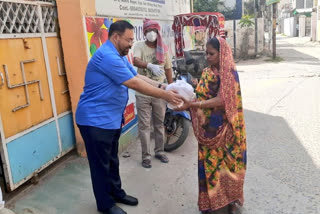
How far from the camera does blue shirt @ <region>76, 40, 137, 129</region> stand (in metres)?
2.47

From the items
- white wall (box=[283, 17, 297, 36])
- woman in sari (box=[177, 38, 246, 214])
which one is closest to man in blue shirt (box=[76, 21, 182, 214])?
woman in sari (box=[177, 38, 246, 214])

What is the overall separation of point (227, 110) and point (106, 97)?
0.97 meters

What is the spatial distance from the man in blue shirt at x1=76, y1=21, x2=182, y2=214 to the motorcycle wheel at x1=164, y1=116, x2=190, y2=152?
173 centimetres

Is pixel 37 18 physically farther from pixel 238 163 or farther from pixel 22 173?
pixel 238 163

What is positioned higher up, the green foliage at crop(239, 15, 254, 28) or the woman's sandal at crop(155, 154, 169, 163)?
the green foliage at crop(239, 15, 254, 28)

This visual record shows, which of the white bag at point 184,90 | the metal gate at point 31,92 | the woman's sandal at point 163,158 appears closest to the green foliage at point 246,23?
the woman's sandal at point 163,158

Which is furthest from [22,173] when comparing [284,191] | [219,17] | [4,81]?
[219,17]

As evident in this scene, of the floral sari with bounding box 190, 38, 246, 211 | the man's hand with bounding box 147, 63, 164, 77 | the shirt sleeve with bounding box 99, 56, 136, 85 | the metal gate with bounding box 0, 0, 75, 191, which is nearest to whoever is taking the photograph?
the shirt sleeve with bounding box 99, 56, 136, 85

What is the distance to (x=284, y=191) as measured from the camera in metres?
3.33

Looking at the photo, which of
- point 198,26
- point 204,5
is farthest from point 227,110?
point 204,5

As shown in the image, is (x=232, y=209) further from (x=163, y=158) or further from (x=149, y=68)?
(x=149, y=68)

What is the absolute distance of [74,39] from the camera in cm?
371

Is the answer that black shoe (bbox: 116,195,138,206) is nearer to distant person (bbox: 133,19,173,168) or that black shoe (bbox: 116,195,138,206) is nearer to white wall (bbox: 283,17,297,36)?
distant person (bbox: 133,19,173,168)

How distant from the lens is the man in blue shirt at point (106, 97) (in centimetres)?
249
